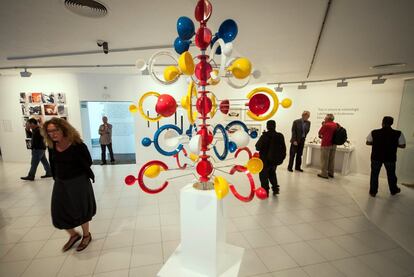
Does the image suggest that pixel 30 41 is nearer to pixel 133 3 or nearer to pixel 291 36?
pixel 133 3

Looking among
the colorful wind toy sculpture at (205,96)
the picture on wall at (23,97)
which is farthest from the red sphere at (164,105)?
the picture on wall at (23,97)

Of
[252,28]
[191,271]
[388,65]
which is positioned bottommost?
[191,271]

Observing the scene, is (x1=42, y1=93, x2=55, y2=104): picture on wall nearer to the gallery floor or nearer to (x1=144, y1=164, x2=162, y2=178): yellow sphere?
the gallery floor

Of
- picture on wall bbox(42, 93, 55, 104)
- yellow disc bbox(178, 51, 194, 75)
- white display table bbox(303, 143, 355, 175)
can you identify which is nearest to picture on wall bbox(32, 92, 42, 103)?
picture on wall bbox(42, 93, 55, 104)

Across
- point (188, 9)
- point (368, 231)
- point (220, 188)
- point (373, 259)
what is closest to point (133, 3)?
point (188, 9)

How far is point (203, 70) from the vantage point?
1042mm

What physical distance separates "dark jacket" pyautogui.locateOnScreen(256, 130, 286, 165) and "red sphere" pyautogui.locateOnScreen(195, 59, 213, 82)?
2.52 metres

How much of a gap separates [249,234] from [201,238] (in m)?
1.63

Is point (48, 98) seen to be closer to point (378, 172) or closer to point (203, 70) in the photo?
point (203, 70)

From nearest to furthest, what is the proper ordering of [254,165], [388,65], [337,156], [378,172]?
1. [254,165]
2. [388,65]
3. [378,172]
4. [337,156]

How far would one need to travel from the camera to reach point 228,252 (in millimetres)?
1344

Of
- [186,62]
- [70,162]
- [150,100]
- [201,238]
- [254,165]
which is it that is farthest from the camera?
[150,100]

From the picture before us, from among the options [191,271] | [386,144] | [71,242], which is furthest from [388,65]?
[71,242]

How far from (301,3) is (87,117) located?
606 centimetres
